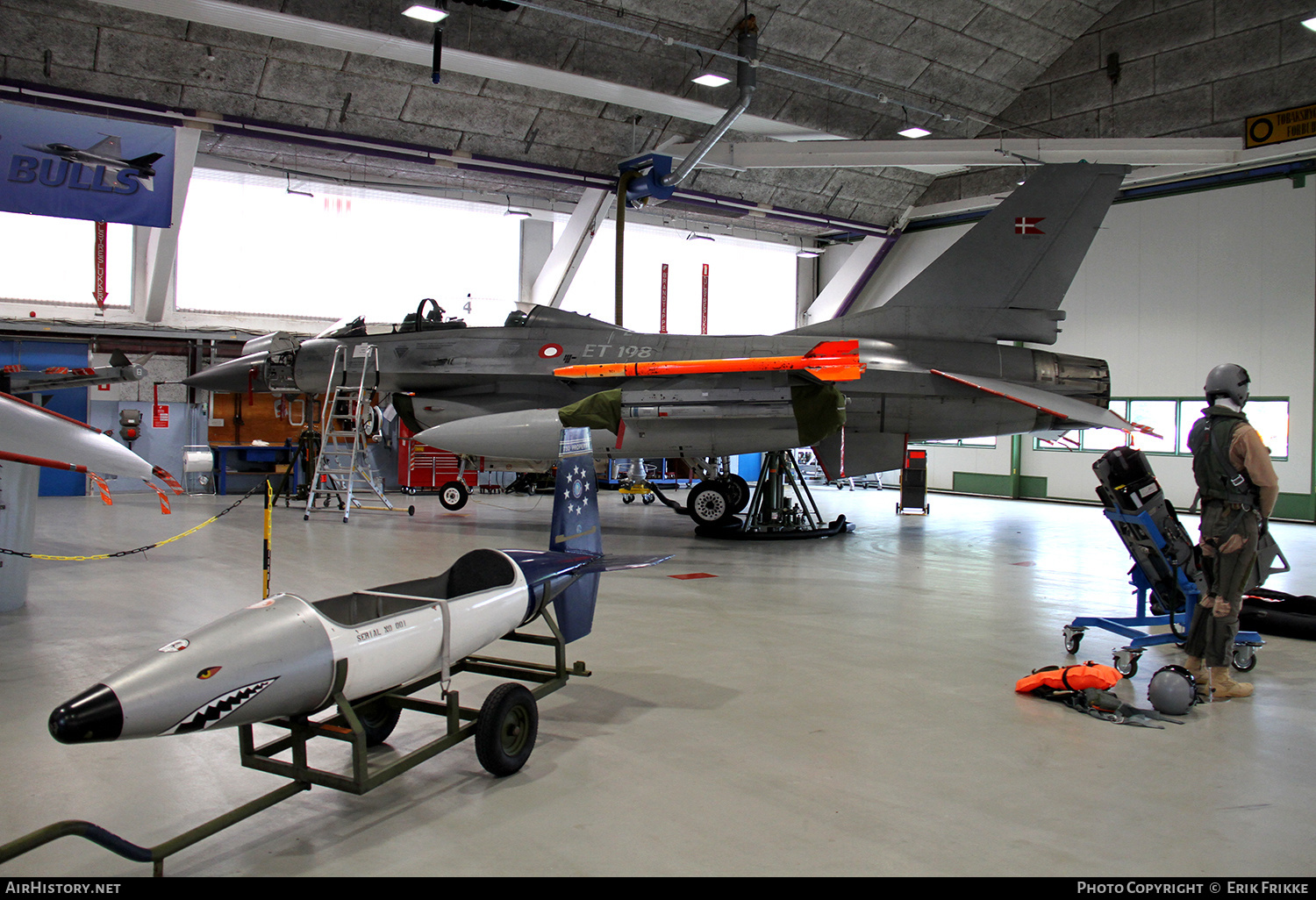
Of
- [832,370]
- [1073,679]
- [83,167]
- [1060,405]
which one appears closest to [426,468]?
[83,167]

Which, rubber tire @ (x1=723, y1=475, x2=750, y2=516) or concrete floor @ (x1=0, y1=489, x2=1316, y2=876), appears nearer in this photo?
concrete floor @ (x1=0, y1=489, x2=1316, y2=876)

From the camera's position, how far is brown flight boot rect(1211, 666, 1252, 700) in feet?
13.7

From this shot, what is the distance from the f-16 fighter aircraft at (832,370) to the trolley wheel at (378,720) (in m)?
5.52

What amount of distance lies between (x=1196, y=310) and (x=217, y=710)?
18130 mm

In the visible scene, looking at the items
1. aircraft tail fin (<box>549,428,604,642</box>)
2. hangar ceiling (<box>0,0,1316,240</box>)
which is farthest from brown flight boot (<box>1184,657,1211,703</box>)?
hangar ceiling (<box>0,0,1316,240</box>)

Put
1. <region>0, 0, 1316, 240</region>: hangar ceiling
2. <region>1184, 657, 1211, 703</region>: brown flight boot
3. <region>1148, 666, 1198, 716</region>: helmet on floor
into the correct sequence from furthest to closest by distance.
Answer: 1. <region>0, 0, 1316, 240</region>: hangar ceiling
2. <region>1184, 657, 1211, 703</region>: brown flight boot
3. <region>1148, 666, 1198, 716</region>: helmet on floor

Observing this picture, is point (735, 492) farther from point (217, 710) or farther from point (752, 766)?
point (217, 710)

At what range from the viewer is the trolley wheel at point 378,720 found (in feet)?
10.6

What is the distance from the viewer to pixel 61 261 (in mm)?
15484

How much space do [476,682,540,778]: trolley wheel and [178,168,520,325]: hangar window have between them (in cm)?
1351

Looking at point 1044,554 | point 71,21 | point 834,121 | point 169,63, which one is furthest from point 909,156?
point 71,21

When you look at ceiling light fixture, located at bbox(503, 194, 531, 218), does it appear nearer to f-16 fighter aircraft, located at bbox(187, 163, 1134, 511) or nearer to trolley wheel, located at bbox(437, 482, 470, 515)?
trolley wheel, located at bbox(437, 482, 470, 515)
